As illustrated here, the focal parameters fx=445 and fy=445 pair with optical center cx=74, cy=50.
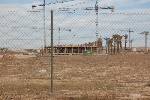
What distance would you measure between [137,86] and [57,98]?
195 inches

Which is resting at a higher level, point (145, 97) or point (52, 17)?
point (52, 17)

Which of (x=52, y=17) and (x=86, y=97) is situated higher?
(x=52, y=17)

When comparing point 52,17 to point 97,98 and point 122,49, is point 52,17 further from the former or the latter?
point 122,49

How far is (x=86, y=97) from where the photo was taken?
12.4 m

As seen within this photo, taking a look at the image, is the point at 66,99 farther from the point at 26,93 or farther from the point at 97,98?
the point at 26,93

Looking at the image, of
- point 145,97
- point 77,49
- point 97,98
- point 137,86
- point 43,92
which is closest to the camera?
point 97,98

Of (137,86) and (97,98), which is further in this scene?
(137,86)

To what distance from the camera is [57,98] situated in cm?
1251

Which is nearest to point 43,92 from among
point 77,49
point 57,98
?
point 57,98

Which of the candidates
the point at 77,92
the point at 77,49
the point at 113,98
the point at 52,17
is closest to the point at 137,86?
the point at 77,92

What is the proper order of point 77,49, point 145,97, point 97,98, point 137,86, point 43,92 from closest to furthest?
1. point 97,98
2. point 145,97
3. point 43,92
4. point 137,86
5. point 77,49

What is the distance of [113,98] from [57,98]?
1576 mm

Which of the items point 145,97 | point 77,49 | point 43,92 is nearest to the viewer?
point 145,97

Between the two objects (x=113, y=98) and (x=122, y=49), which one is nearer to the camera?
(x=113, y=98)
